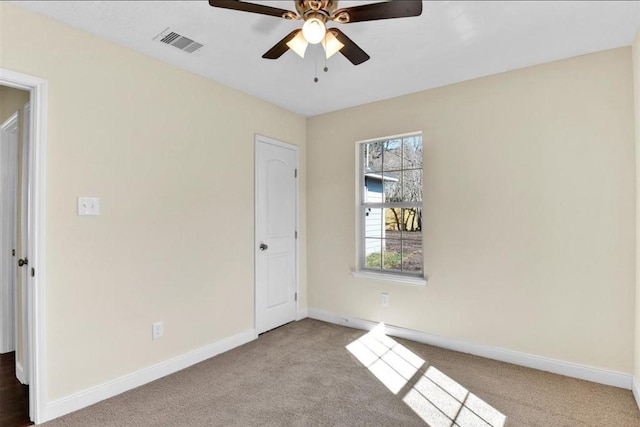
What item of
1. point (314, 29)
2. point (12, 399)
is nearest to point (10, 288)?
point (12, 399)

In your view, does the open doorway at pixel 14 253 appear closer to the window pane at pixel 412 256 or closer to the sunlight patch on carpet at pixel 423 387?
the sunlight patch on carpet at pixel 423 387

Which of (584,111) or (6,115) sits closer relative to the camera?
(584,111)

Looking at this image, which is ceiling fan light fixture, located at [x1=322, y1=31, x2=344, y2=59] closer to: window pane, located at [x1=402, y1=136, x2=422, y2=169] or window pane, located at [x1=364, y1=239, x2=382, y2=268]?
window pane, located at [x1=402, y1=136, x2=422, y2=169]

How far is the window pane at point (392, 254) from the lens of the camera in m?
3.54

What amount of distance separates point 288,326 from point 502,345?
215 centimetres

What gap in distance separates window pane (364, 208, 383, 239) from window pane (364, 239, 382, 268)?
0.08 meters

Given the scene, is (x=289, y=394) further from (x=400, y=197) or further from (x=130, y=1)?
(x=130, y=1)

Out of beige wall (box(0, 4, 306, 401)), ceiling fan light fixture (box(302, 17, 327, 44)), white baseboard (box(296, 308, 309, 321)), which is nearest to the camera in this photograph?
ceiling fan light fixture (box(302, 17, 327, 44))

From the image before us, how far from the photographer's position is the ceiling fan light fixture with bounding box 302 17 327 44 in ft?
5.29

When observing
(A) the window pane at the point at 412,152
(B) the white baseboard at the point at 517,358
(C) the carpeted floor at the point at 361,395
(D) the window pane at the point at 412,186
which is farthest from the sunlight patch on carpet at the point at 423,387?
(A) the window pane at the point at 412,152

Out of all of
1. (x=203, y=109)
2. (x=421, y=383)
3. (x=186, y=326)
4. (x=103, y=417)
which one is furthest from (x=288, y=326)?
(x=203, y=109)

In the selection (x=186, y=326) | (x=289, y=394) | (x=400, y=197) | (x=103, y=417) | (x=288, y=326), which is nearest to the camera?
(x=103, y=417)

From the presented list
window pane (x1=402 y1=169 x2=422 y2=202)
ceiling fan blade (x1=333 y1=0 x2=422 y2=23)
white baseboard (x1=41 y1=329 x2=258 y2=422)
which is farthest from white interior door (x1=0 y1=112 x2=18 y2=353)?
window pane (x1=402 y1=169 x2=422 y2=202)

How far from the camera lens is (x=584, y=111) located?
2529mm
